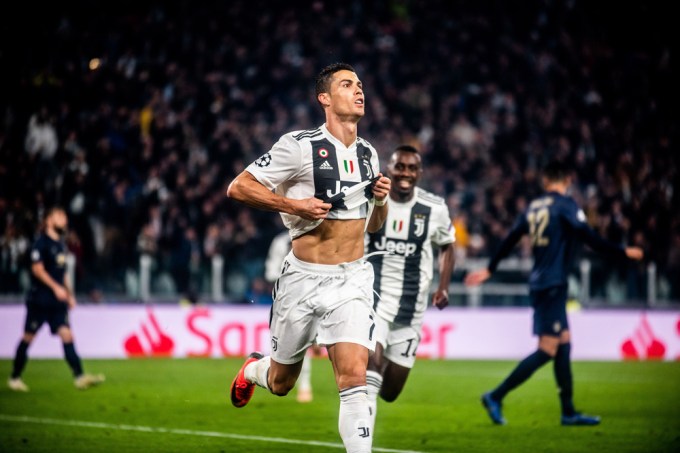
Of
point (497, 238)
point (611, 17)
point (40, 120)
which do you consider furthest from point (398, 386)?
point (611, 17)

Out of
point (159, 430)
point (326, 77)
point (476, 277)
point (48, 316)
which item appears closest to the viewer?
point (326, 77)

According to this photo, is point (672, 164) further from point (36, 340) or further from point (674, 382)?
point (36, 340)

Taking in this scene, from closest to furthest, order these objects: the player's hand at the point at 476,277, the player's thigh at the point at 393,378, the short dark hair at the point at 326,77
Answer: the short dark hair at the point at 326,77 → the player's thigh at the point at 393,378 → the player's hand at the point at 476,277

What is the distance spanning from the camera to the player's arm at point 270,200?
5684 mm

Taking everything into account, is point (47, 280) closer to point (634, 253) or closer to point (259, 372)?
point (259, 372)

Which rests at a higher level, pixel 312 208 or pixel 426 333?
pixel 312 208

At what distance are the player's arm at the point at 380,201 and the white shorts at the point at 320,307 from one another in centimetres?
41

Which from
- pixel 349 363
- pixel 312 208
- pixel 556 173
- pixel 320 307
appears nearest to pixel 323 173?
pixel 312 208

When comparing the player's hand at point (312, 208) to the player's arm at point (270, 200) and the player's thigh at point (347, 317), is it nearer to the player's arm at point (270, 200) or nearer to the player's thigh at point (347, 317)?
the player's arm at point (270, 200)

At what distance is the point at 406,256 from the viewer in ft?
26.6

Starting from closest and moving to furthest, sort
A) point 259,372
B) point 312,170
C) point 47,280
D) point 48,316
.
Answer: point 312,170
point 259,372
point 47,280
point 48,316

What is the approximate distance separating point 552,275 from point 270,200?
174 inches

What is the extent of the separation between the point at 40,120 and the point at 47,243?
726 cm

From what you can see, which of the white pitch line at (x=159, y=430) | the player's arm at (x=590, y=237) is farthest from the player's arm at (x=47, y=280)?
the player's arm at (x=590, y=237)
